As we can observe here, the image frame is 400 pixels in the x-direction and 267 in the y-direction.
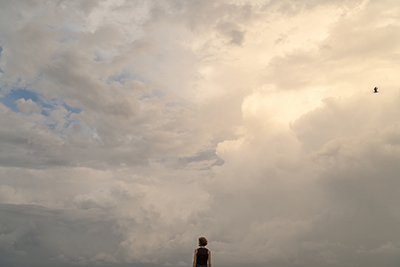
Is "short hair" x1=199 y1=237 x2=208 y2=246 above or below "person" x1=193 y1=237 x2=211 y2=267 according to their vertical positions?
above

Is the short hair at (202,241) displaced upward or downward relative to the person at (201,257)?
upward

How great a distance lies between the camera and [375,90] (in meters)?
60.4

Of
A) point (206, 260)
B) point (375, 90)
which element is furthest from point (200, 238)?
point (375, 90)

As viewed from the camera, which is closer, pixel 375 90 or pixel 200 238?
pixel 200 238

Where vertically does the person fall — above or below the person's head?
below

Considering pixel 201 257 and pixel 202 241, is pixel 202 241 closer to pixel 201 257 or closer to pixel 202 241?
pixel 202 241

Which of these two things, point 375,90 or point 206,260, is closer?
point 206,260

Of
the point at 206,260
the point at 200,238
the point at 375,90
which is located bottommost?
the point at 206,260

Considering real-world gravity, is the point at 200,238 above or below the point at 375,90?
below

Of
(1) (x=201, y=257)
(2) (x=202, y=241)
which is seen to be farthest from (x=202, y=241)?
(1) (x=201, y=257)

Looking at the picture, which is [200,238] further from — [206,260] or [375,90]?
[375,90]

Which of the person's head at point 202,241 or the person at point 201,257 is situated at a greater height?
the person's head at point 202,241

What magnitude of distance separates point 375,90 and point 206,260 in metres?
62.3

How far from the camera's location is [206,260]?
16.7m
